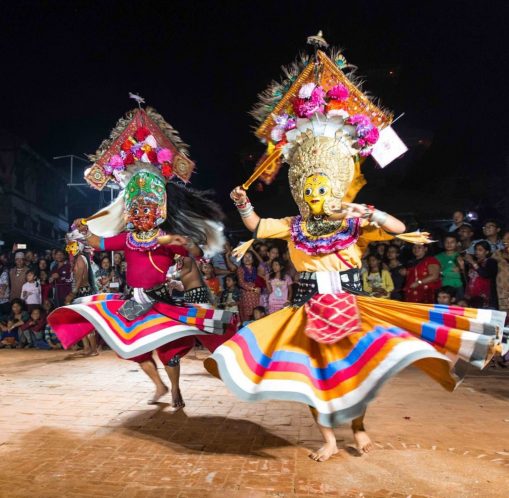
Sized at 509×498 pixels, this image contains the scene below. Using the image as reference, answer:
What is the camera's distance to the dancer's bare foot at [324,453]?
3.00m

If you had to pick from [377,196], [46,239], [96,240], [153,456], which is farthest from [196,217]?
[46,239]

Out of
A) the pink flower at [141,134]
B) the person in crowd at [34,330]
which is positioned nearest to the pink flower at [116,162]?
the pink flower at [141,134]

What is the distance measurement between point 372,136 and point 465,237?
483 cm

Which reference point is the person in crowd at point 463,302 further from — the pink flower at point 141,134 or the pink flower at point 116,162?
the pink flower at point 116,162

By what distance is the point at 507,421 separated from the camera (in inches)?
157

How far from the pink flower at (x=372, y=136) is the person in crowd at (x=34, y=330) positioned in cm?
786

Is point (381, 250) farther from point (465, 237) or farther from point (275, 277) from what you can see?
point (275, 277)

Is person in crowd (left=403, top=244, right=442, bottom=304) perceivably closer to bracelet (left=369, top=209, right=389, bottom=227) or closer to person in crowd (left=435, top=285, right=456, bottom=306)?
person in crowd (left=435, top=285, right=456, bottom=306)

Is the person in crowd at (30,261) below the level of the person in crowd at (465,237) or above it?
above

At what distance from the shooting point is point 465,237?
7.57m

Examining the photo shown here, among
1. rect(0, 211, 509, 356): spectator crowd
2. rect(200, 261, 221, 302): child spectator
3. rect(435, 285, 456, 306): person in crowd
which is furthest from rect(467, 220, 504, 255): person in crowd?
rect(200, 261, 221, 302): child spectator

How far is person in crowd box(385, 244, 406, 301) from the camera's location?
770 centimetres

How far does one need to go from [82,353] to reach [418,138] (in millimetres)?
12596

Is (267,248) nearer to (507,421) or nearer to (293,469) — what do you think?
(507,421)
